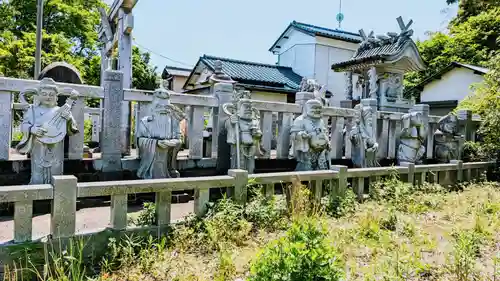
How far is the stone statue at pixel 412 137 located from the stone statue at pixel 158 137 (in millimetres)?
6307

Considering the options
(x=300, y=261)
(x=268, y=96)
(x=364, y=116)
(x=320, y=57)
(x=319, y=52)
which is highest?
(x=319, y=52)

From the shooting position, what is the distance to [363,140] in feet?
28.8

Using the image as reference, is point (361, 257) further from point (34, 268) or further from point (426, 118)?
point (426, 118)

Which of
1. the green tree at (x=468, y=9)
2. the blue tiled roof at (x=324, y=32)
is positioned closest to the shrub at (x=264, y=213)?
the blue tiled roof at (x=324, y=32)

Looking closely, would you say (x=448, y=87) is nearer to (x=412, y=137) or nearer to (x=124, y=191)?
(x=412, y=137)

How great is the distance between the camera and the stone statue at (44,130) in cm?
518

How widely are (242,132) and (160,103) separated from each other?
1662mm

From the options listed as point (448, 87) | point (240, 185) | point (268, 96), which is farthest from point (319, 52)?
point (240, 185)

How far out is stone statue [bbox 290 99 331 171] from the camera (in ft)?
23.8

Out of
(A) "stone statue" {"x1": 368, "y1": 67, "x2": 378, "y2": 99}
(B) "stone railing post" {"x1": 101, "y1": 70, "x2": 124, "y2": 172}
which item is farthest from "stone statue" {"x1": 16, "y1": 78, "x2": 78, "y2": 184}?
(A) "stone statue" {"x1": 368, "y1": 67, "x2": 378, "y2": 99}

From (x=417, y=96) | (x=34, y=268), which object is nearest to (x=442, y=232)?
(x=34, y=268)

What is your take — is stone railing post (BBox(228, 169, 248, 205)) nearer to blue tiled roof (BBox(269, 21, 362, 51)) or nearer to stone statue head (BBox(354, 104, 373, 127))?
stone statue head (BBox(354, 104, 373, 127))

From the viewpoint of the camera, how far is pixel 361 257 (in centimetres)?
445

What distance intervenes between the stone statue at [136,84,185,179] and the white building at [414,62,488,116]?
1492 centimetres
